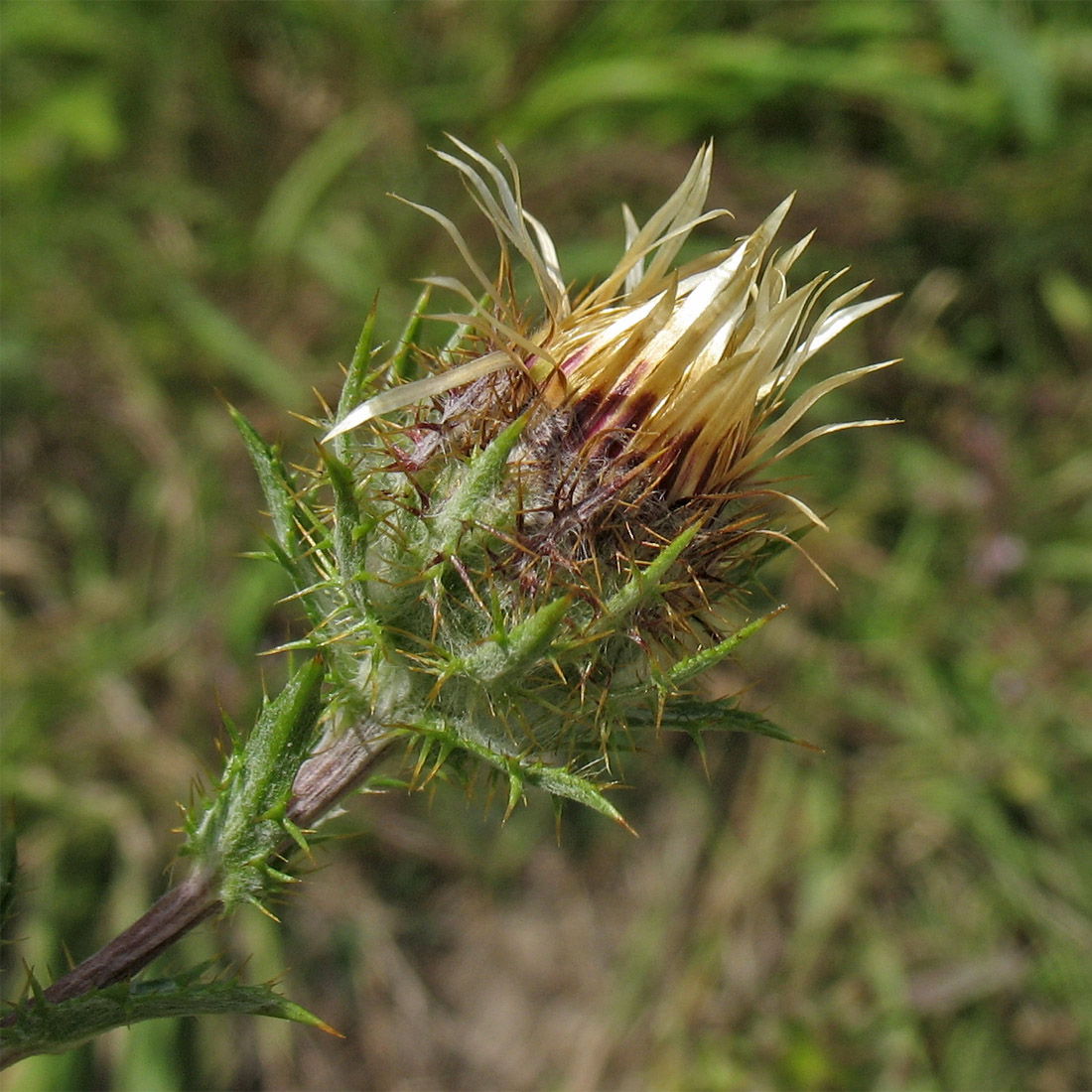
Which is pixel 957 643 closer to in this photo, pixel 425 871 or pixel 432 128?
pixel 425 871

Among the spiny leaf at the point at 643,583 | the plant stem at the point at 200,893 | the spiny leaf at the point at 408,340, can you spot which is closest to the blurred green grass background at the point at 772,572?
the plant stem at the point at 200,893

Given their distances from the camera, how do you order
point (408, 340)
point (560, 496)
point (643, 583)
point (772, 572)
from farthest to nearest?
1. point (772, 572)
2. point (408, 340)
3. point (560, 496)
4. point (643, 583)

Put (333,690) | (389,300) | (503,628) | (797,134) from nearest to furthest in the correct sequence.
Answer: (503,628) < (333,690) < (389,300) < (797,134)

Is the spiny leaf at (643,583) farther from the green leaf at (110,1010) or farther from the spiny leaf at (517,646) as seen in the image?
the green leaf at (110,1010)

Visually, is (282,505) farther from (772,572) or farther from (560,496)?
(772,572)

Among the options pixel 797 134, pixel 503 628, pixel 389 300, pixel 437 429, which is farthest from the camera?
pixel 797 134

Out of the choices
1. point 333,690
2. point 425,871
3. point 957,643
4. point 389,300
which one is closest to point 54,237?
point 389,300

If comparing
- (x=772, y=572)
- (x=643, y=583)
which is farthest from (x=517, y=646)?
(x=772, y=572)

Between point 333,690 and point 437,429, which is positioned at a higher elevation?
point 437,429

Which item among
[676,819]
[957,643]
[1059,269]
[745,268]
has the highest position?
[745,268]
